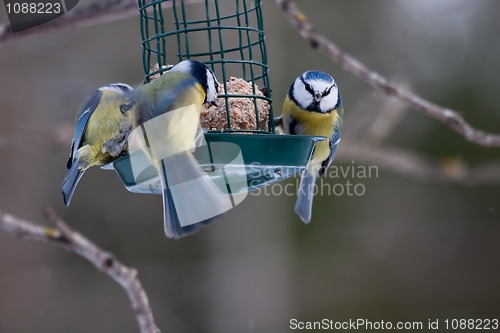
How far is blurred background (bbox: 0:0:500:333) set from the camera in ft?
22.5

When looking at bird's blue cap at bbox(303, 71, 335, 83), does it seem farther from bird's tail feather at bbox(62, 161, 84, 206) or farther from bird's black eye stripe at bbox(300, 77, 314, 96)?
bird's tail feather at bbox(62, 161, 84, 206)

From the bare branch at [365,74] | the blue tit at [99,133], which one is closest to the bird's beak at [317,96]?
the bare branch at [365,74]

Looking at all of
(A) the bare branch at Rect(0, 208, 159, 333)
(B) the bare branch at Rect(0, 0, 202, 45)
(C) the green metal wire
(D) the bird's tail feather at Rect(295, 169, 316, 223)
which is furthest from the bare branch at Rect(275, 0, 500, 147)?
(A) the bare branch at Rect(0, 208, 159, 333)

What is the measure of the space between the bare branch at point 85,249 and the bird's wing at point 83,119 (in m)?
0.88

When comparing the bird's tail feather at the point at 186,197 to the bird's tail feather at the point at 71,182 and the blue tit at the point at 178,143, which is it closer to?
the blue tit at the point at 178,143

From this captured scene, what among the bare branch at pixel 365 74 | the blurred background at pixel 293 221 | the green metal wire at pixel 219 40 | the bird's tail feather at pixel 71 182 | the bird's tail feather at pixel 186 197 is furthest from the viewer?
the blurred background at pixel 293 221

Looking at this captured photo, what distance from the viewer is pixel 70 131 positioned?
4.71m

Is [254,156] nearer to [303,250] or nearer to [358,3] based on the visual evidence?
[303,250]

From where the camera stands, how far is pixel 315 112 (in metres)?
3.86

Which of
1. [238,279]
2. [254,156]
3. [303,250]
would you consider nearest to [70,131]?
[254,156]

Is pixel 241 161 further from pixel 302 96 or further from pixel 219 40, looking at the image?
pixel 302 96

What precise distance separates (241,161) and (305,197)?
4.41ft

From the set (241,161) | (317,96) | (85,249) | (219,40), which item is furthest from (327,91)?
(85,249)

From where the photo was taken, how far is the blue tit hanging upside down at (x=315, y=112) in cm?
375
